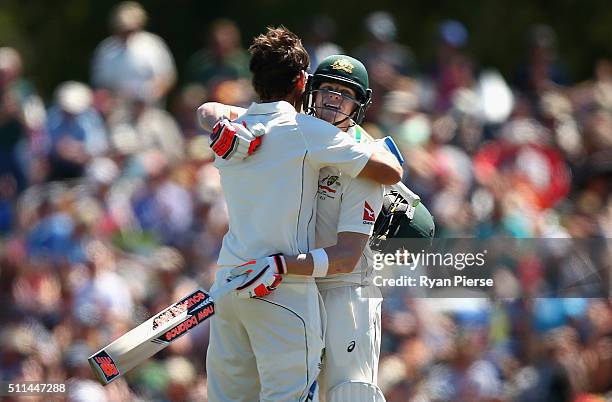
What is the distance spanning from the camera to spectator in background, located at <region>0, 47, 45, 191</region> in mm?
11992

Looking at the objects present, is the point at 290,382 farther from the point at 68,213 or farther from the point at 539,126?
the point at 539,126

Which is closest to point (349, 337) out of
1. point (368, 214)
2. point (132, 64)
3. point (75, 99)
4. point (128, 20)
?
point (368, 214)

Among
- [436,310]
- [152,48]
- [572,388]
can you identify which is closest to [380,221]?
[436,310]

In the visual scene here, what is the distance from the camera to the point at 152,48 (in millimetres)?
13055

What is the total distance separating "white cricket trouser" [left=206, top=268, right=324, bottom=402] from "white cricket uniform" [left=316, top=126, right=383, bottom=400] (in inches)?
5.0

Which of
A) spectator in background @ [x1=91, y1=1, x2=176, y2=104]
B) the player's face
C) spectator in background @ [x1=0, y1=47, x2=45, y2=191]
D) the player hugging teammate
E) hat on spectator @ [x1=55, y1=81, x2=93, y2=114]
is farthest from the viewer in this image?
spectator in background @ [x1=91, y1=1, x2=176, y2=104]

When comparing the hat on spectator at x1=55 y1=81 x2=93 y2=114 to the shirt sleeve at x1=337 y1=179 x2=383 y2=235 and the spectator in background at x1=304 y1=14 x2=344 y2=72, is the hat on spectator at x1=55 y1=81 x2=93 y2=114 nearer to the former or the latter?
the spectator in background at x1=304 y1=14 x2=344 y2=72

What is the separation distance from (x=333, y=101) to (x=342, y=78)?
0.12 meters

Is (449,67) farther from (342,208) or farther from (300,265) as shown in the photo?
(300,265)

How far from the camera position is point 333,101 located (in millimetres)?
6312

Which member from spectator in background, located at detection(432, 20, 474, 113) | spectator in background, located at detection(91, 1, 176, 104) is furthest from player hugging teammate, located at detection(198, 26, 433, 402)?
spectator in background, located at detection(91, 1, 176, 104)

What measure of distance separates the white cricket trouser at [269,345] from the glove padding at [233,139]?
0.56m

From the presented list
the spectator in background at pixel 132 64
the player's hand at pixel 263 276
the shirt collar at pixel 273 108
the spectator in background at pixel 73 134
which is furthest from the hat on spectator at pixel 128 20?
the player's hand at pixel 263 276

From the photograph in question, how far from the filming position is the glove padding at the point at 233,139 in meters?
5.93
